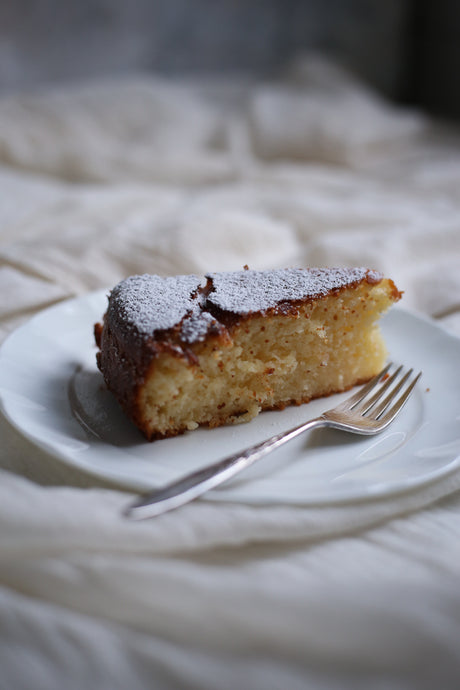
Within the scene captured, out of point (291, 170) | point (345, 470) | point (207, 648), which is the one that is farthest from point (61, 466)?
point (291, 170)

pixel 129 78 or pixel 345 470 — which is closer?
pixel 345 470

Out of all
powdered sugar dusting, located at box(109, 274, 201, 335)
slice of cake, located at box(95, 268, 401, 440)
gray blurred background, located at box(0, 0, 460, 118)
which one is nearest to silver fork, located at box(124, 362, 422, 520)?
slice of cake, located at box(95, 268, 401, 440)

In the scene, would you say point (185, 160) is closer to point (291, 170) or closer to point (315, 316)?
point (291, 170)

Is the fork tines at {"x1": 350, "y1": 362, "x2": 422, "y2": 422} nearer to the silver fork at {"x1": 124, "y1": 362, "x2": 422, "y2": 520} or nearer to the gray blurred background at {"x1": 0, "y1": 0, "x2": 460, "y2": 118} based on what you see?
the silver fork at {"x1": 124, "y1": 362, "x2": 422, "y2": 520}

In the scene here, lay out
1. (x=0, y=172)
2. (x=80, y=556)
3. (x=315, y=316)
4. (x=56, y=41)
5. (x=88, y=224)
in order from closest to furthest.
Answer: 1. (x=80, y=556)
2. (x=315, y=316)
3. (x=88, y=224)
4. (x=0, y=172)
5. (x=56, y=41)

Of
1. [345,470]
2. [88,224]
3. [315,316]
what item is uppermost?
[88,224]

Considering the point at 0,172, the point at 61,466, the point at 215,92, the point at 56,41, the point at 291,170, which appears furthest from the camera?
the point at 215,92

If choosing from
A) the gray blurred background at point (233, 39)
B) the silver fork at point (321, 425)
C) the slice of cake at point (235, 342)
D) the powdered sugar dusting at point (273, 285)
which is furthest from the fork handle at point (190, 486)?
the gray blurred background at point (233, 39)
